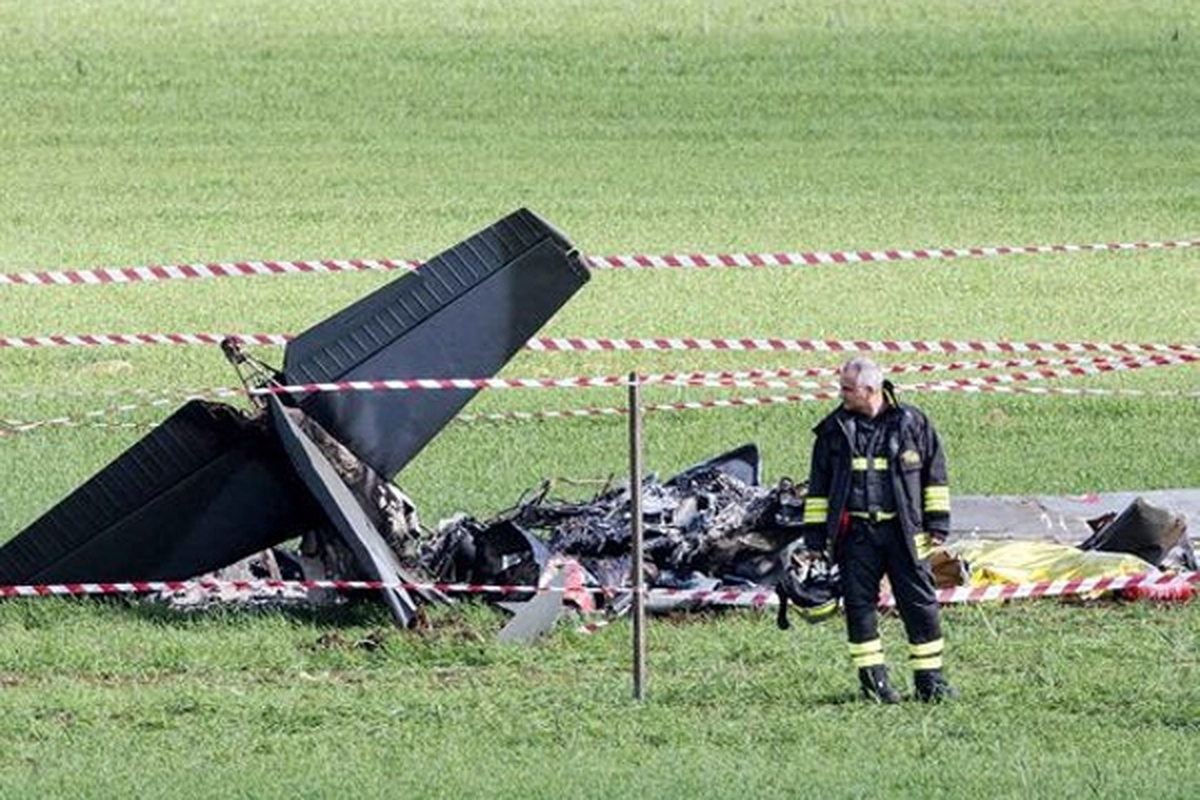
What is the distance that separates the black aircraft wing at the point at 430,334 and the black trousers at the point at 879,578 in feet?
9.85

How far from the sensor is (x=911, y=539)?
1173 cm

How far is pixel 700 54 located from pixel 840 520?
3618cm

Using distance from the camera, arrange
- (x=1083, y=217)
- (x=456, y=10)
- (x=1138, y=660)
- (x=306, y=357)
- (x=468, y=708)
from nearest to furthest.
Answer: (x=468, y=708) → (x=1138, y=660) → (x=306, y=357) → (x=1083, y=217) → (x=456, y=10)

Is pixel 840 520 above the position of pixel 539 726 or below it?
above

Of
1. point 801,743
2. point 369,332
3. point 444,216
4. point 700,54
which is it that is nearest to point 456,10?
point 700,54

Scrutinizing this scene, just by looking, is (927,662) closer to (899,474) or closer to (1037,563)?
(899,474)

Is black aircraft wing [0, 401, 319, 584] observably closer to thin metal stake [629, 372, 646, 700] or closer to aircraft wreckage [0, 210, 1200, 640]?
aircraft wreckage [0, 210, 1200, 640]

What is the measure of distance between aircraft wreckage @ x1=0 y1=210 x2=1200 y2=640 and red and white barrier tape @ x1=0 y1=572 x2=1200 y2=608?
74 millimetres

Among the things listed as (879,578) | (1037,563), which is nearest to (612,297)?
(1037,563)

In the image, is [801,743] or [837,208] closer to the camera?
[801,743]

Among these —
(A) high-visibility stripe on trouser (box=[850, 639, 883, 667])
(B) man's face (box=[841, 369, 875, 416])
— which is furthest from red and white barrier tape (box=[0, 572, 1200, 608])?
(B) man's face (box=[841, 369, 875, 416])

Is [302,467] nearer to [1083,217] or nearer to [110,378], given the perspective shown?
[110,378]

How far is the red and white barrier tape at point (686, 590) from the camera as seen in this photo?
43.6ft

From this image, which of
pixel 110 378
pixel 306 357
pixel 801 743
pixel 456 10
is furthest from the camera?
pixel 456 10
